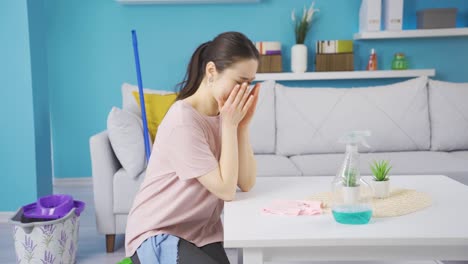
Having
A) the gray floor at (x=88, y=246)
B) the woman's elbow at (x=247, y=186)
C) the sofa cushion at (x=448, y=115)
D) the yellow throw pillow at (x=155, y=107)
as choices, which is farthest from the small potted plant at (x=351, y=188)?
the sofa cushion at (x=448, y=115)

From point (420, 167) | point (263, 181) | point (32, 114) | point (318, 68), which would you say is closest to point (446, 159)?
point (420, 167)

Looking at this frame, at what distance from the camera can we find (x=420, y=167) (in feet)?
8.97

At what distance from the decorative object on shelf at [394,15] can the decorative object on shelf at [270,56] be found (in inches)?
31.5

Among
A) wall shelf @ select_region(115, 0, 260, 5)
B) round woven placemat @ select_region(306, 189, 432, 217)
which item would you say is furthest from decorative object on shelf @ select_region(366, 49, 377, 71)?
round woven placemat @ select_region(306, 189, 432, 217)

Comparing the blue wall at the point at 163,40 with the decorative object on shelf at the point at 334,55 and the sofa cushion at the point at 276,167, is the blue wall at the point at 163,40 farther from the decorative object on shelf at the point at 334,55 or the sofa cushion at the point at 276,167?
the sofa cushion at the point at 276,167

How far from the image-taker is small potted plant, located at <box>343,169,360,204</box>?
1.23 meters

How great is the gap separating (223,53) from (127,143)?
142cm

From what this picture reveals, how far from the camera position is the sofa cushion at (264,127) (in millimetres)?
3184

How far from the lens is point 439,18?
392 centimetres

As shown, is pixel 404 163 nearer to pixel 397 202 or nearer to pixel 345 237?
pixel 397 202

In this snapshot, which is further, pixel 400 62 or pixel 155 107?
pixel 400 62

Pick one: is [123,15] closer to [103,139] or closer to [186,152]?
[103,139]

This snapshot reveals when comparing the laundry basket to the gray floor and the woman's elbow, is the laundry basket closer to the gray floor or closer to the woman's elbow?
the gray floor

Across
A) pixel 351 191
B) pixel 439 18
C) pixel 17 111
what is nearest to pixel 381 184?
pixel 351 191
